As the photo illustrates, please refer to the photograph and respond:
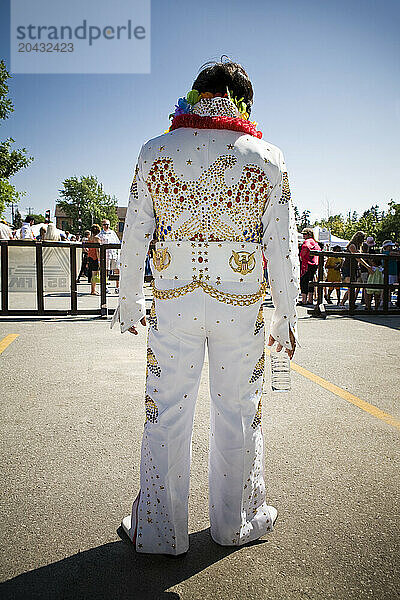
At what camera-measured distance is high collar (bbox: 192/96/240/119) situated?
2.28 m

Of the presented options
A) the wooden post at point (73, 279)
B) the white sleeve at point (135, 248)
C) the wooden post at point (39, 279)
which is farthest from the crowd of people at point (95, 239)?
the white sleeve at point (135, 248)

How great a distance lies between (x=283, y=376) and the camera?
2742 millimetres

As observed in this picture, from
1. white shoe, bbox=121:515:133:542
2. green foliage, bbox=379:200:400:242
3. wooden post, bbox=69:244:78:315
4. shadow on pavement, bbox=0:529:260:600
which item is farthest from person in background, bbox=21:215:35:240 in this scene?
green foliage, bbox=379:200:400:242

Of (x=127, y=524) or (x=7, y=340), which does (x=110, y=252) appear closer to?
(x=7, y=340)

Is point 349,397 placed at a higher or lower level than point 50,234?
lower

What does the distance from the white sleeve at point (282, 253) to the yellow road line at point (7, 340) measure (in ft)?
15.9

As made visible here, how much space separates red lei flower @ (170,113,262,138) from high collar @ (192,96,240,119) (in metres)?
0.03

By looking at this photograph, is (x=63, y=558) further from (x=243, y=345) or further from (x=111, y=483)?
(x=243, y=345)

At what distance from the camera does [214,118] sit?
7.40 feet

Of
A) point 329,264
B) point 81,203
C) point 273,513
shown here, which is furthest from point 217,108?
point 81,203

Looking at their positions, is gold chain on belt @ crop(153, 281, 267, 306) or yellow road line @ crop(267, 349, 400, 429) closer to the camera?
gold chain on belt @ crop(153, 281, 267, 306)

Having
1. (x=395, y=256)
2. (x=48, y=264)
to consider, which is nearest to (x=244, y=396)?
(x=48, y=264)

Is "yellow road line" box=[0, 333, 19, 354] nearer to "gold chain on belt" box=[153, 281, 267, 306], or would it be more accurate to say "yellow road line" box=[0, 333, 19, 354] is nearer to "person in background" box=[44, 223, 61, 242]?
"gold chain on belt" box=[153, 281, 267, 306]

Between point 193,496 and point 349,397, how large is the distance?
7.73ft
